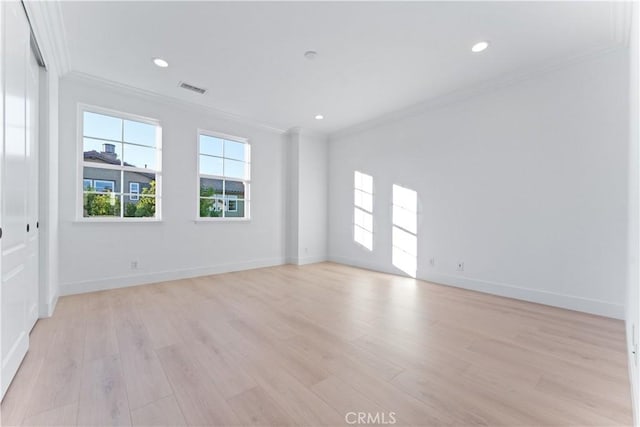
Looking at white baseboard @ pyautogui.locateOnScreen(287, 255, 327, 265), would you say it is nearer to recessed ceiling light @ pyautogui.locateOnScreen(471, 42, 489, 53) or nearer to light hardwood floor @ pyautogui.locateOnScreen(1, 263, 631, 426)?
light hardwood floor @ pyautogui.locateOnScreen(1, 263, 631, 426)

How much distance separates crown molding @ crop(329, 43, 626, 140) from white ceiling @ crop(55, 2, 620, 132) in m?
0.08

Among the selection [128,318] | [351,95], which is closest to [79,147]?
[128,318]

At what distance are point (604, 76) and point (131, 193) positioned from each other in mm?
5779

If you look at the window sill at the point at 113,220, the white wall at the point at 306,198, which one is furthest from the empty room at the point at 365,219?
the white wall at the point at 306,198

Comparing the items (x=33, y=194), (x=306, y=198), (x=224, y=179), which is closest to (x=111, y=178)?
(x=33, y=194)

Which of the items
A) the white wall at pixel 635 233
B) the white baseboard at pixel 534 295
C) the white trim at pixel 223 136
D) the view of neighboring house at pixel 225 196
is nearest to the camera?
the white wall at pixel 635 233

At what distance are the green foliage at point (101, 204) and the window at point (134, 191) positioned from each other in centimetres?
16

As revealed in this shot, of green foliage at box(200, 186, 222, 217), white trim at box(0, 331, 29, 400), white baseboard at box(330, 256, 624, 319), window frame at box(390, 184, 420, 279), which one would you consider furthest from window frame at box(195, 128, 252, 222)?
white baseboard at box(330, 256, 624, 319)

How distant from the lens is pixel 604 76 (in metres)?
2.64

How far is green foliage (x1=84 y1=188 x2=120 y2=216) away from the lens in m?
3.36

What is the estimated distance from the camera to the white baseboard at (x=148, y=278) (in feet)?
10.5

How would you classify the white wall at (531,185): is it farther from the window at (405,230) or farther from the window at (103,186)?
the window at (103,186)

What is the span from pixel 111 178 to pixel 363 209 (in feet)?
13.1

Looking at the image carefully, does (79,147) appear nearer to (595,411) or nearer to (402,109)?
(402,109)
